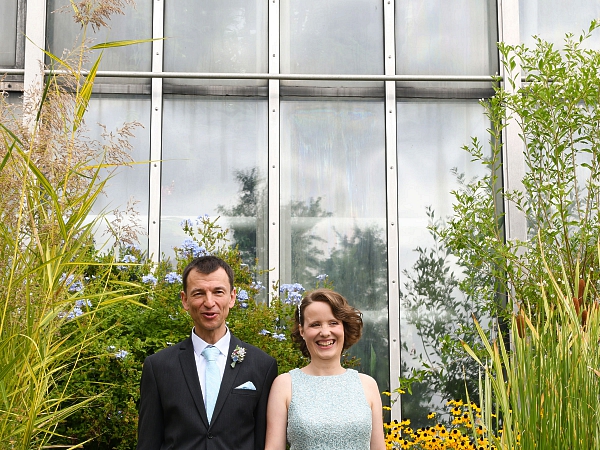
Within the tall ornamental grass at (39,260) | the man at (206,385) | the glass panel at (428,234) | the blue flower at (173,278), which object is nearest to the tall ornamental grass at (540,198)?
the glass panel at (428,234)

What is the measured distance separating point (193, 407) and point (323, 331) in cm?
58

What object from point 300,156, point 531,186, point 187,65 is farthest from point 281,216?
point 531,186

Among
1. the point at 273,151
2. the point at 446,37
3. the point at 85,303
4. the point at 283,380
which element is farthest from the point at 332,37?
the point at 283,380

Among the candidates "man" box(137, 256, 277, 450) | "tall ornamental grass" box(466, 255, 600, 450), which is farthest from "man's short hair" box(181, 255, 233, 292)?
"tall ornamental grass" box(466, 255, 600, 450)

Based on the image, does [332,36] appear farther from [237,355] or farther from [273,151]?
[237,355]

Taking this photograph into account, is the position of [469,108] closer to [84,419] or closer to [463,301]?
[463,301]

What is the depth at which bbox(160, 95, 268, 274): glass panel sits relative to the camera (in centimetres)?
643

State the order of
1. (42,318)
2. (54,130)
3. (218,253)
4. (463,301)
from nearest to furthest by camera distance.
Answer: (42,318) → (54,130) → (218,253) → (463,301)

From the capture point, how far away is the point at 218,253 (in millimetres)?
5652

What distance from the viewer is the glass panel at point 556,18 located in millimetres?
6797

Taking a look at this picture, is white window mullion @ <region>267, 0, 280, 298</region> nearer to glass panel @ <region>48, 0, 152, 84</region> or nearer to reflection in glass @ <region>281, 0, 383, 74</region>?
reflection in glass @ <region>281, 0, 383, 74</region>

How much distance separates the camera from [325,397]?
9.58ft

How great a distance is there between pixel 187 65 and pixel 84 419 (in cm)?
Answer: 322

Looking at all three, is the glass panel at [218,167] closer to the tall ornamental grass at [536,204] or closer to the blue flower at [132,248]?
the blue flower at [132,248]
